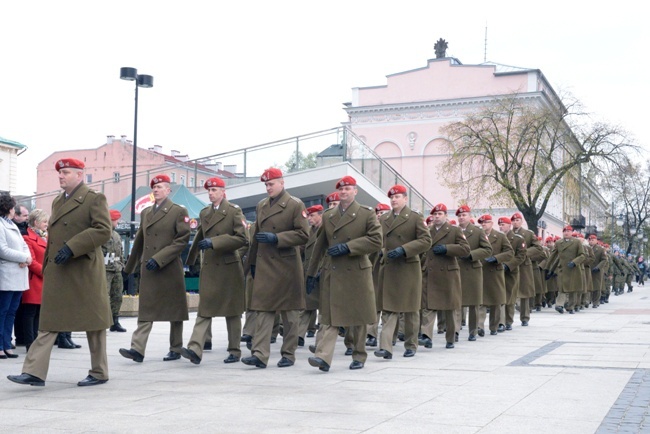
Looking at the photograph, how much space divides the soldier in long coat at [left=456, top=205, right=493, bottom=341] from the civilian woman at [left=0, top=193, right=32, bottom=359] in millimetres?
6594

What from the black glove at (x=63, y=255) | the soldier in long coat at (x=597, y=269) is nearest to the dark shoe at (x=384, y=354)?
the black glove at (x=63, y=255)

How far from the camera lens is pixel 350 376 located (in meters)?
9.41

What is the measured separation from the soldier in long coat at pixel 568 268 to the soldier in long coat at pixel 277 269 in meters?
13.2

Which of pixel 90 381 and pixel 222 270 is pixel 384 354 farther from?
pixel 90 381

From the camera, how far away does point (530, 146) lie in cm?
4484

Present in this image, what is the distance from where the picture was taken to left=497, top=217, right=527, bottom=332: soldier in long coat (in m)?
16.7

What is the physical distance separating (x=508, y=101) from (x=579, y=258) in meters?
24.0

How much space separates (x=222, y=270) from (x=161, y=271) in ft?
2.33

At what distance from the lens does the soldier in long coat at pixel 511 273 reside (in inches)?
658

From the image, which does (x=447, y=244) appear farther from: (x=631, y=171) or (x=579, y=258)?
(x=631, y=171)

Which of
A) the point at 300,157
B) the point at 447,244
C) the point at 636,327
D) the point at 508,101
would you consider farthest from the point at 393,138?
the point at 447,244

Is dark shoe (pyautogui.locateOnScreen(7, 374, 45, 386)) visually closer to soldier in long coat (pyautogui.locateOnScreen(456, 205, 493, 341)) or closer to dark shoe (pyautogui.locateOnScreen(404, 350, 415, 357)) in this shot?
dark shoe (pyautogui.locateOnScreen(404, 350, 415, 357))

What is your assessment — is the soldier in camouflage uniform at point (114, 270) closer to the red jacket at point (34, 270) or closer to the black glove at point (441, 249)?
the red jacket at point (34, 270)

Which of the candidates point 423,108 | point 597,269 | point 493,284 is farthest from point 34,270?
point 423,108
